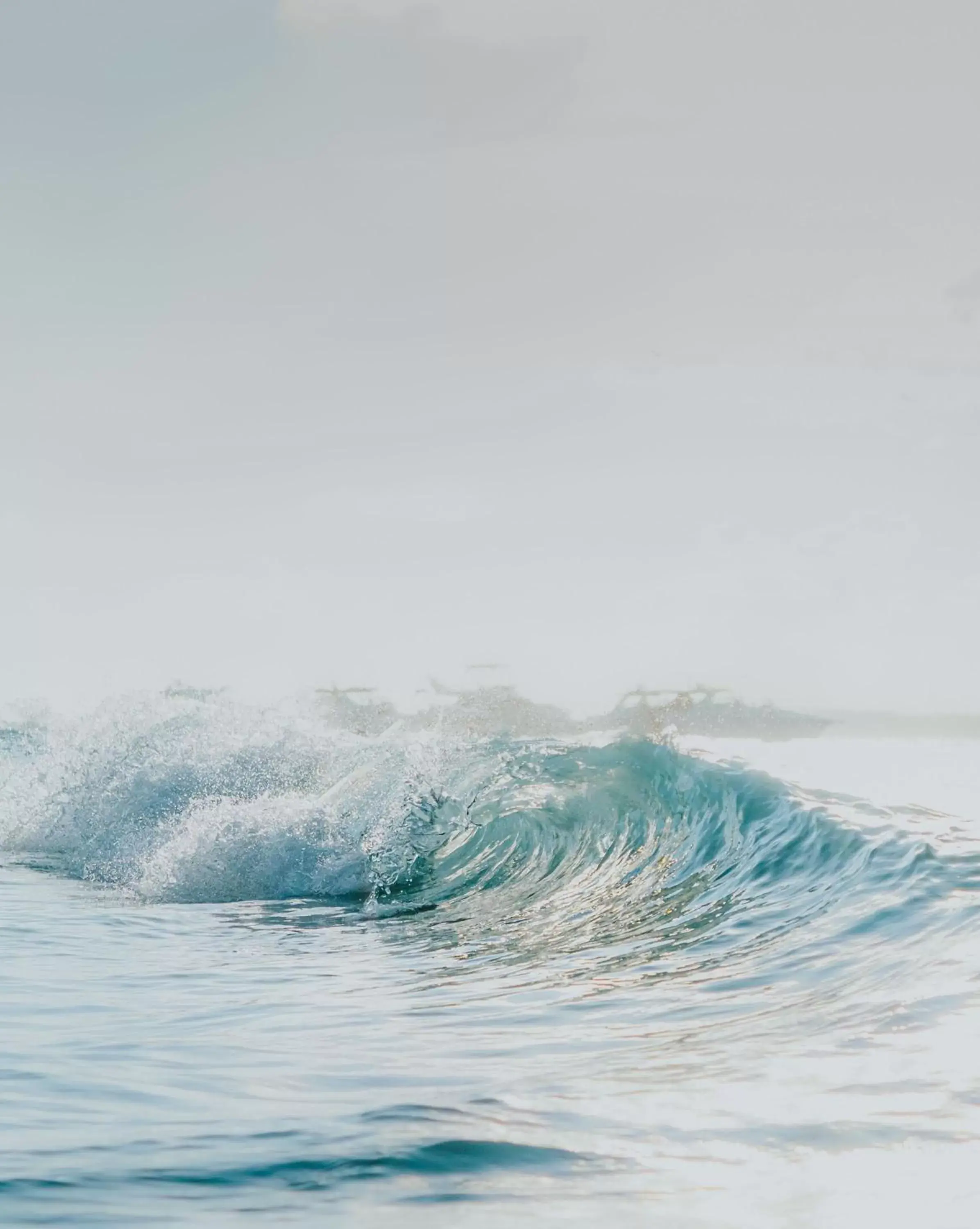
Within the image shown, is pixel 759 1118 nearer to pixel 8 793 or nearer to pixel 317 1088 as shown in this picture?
pixel 317 1088

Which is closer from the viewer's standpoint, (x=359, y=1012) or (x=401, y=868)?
(x=359, y=1012)

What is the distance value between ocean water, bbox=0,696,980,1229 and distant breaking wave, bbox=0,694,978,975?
0.05 metres

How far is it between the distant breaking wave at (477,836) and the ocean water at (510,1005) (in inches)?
2.0

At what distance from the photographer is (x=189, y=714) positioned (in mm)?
15734

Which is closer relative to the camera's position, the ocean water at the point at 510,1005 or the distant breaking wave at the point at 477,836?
the ocean water at the point at 510,1005

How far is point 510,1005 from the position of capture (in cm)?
518

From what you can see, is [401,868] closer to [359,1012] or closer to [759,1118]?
[359,1012]

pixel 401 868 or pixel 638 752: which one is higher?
pixel 638 752

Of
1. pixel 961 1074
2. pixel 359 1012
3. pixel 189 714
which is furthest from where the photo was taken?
pixel 189 714

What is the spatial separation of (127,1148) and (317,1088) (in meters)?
0.75

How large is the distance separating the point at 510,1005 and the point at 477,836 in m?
6.54

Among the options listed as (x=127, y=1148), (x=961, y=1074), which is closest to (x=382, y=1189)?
(x=127, y=1148)

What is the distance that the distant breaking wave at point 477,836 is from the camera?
7.03 metres

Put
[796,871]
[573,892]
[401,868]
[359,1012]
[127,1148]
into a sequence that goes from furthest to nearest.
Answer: [401,868] → [573,892] → [796,871] → [359,1012] → [127,1148]
